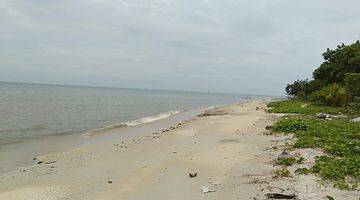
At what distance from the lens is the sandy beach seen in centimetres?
899

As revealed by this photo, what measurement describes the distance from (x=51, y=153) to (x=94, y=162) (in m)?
4.27

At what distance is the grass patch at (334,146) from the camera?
9359 millimetres

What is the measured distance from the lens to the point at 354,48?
43.5 meters

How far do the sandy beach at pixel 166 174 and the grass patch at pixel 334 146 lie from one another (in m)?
0.57

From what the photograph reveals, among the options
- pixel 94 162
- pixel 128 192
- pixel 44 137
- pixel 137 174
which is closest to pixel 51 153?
pixel 94 162

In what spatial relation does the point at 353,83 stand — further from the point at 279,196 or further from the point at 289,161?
the point at 279,196

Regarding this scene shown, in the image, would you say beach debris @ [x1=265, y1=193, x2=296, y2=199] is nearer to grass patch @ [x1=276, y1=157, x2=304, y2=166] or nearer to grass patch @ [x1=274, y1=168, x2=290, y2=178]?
grass patch @ [x1=274, y1=168, x2=290, y2=178]

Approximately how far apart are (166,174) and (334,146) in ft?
18.5

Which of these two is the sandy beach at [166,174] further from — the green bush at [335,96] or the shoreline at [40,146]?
the green bush at [335,96]

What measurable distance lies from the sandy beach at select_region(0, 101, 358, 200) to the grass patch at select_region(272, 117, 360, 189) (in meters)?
0.57

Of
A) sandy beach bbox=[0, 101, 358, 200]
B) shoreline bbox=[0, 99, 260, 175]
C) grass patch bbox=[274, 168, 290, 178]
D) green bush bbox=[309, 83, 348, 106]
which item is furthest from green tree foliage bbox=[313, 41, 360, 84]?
grass patch bbox=[274, 168, 290, 178]

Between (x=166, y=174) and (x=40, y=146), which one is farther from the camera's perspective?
(x=40, y=146)

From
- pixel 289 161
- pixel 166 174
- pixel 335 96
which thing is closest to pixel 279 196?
pixel 289 161

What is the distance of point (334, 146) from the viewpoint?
12.9m
